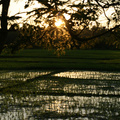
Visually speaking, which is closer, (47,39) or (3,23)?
(3,23)

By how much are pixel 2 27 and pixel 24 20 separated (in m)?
1.32

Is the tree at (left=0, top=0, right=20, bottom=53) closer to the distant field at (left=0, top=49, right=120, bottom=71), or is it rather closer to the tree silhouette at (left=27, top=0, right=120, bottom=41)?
the tree silhouette at (left=27, top=0, right=120, bottom=41)

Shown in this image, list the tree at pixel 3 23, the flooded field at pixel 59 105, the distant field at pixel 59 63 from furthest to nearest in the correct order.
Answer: the distant field at pixel 59 63 → the tree at pixel 3 23 → the flooded field at pixel 59 105

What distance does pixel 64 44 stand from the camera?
15539mm

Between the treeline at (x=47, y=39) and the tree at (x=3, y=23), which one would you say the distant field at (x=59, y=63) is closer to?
the treeline at (x=47, y=39)

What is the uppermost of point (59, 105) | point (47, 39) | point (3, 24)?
point (3, 24)

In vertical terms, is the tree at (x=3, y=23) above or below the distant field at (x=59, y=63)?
above

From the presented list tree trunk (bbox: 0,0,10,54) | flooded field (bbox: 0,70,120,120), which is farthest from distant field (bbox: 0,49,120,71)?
flooded field (bbox: 0,70,120,120)

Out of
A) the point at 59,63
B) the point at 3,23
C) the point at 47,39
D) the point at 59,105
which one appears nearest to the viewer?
the point at 59,105

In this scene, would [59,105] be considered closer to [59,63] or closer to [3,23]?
[3,23]

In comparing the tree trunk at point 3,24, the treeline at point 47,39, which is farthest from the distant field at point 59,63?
the tree trunk at point 3,24

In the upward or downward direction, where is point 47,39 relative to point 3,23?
downward

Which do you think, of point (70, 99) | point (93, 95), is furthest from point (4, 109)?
point (93, 95)

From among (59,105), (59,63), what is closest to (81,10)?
(59,105)
